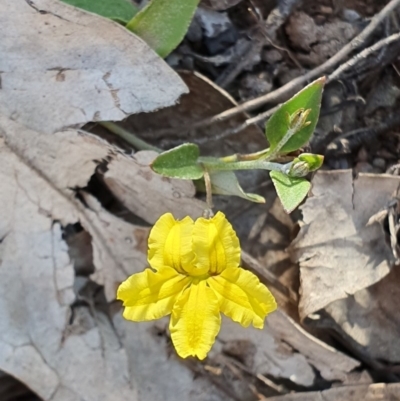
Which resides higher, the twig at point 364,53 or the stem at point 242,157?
the twig at point 364,53

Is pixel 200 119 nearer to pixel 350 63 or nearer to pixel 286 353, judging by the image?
pixel 350 63

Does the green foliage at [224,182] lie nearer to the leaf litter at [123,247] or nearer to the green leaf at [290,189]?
the leaf litter at [123,247]

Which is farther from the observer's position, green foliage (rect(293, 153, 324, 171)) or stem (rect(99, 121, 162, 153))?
stem (rect(99, 121, 162, 153))

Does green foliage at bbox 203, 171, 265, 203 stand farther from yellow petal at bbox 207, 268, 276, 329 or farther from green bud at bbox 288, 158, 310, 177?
yellow petal at bbox 207, 268, 276, 329

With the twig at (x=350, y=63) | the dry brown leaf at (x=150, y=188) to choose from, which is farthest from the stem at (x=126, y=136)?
the twig at (x=350, y=63)

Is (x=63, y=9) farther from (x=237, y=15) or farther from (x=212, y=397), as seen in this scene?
(x=212, y=397)

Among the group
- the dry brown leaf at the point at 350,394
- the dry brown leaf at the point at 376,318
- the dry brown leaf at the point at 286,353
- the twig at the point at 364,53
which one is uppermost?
the twig at the point at 364,53

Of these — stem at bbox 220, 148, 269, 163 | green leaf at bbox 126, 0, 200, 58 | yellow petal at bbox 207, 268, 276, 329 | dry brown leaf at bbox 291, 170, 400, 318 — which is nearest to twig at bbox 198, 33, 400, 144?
stem at bbox 220, 148, 269, 163

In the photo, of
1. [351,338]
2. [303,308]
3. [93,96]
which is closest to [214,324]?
[303,308]
